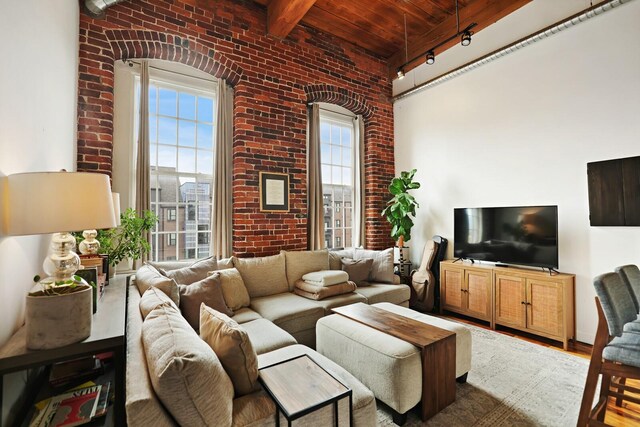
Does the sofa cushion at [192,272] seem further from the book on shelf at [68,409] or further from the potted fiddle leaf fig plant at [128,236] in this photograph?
the book on shelf at [68,409]

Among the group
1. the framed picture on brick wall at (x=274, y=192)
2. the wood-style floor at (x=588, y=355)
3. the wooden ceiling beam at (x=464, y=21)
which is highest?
the wooden ceiling beam at (x=464, y=21)

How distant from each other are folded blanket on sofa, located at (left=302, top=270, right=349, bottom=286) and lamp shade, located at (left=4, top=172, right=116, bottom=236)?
228 centimetres

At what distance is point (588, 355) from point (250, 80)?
4.83 meters

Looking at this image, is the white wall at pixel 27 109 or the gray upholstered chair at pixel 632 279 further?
the gray upholstered chair at pixel 632 279

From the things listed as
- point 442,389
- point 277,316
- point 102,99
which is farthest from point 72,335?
point 102,99

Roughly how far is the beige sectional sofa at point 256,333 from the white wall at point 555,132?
1880mm

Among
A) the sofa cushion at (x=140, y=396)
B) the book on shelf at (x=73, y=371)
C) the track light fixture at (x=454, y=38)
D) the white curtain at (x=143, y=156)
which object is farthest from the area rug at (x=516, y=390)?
the track light fixture at (x=454, y=38)

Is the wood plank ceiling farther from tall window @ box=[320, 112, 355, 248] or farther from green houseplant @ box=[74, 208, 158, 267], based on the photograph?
green houseplant @ box=[74, 208, 158, 267]

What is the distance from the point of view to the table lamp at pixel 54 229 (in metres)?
1.16

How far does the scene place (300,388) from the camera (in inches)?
54.4

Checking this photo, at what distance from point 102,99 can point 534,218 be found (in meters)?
4.86

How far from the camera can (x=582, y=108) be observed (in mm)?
3246

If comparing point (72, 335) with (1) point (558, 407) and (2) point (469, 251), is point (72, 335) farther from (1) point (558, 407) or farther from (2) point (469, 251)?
(2) point (469, 251)

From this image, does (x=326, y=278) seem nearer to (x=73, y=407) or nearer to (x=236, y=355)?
(x=236, y=355)
